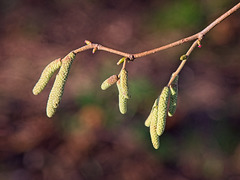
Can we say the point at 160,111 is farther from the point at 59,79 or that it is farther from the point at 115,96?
the point at 115,96

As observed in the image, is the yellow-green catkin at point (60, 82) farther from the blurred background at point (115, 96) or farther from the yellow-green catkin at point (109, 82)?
the blurred background at point (115, 96)

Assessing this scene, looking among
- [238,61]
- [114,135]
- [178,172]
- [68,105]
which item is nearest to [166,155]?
[178,172]

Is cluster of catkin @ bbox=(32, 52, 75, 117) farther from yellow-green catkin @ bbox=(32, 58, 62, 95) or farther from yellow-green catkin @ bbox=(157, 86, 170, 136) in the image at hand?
yellow-green catkin @ bbox=(157, 86, 170, 136)

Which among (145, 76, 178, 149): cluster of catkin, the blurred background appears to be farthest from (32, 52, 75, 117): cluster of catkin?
the blurred background

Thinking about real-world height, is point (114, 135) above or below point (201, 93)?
below

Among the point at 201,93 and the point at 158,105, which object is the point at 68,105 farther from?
the point at 158,105

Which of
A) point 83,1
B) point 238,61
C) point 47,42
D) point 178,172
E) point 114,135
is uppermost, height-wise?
point 83,1

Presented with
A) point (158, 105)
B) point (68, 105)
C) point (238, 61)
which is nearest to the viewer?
point (158, 105)

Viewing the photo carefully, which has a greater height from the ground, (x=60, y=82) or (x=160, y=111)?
(x=60, y=82)

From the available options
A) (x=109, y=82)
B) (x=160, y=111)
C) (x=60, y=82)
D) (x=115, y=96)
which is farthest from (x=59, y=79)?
(x=115, y=96)
